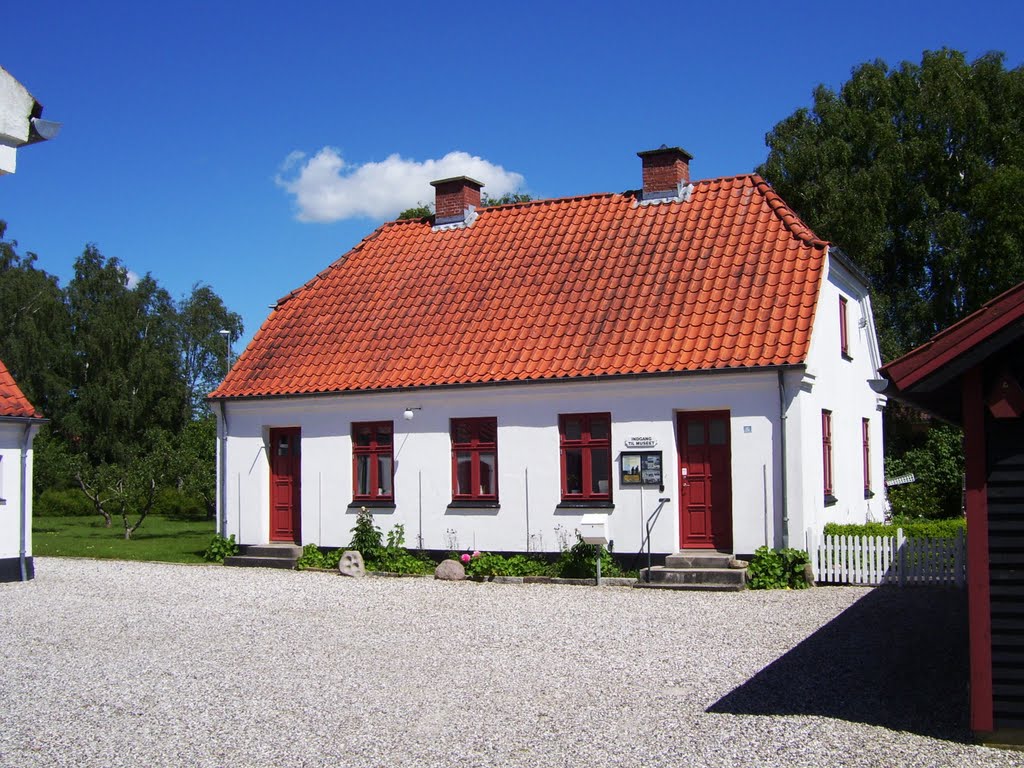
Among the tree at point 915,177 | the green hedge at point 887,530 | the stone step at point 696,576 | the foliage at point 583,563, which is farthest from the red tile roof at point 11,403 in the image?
the tree at point 915,177

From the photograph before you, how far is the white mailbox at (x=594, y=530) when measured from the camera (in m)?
17.3

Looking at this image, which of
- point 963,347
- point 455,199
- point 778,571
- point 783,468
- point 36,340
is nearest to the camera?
point 963,347

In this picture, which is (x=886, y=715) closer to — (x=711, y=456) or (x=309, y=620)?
(x=309, y=620)

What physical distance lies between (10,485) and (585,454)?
32.4 feet

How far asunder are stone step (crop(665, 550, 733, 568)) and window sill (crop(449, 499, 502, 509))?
331cm

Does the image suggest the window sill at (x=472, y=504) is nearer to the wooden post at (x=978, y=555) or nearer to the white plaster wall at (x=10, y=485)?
the white plaster wall at (x=10, y=485)

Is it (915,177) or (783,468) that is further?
(915,177)

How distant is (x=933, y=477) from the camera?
87.8ft

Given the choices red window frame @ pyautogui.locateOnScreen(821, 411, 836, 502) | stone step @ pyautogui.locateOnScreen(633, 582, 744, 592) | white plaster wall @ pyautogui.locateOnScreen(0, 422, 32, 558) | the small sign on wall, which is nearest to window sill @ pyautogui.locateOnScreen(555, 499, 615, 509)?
the small sign on wall

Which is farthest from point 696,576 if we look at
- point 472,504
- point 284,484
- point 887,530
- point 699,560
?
point 284,484

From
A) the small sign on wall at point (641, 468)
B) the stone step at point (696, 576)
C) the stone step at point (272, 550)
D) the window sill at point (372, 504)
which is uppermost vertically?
the small sign on wall at point (641, 468)

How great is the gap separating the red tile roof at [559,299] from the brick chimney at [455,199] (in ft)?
1.12

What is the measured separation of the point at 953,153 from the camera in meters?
34.0

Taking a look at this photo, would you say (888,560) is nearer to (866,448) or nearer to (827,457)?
(827,457)
